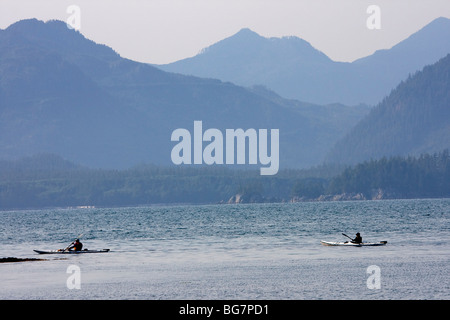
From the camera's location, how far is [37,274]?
8012 centimetres

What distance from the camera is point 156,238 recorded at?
133m

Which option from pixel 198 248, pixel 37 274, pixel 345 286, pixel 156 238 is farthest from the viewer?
pixel 156 238
